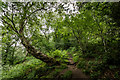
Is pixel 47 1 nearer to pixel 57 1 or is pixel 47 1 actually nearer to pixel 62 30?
pixel 57 1

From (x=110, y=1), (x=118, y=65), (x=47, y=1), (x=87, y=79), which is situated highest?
(x=47, y=1)

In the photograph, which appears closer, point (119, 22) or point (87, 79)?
point (119, 22)

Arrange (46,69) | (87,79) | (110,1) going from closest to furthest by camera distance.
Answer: (110,1)
(87,79)
(46,69)

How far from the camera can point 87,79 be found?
446 cm

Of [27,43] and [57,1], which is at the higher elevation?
[57,1]

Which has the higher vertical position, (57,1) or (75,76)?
(57,1)

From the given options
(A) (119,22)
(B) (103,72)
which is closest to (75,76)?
(B) (103,72)

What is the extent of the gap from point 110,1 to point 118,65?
13.9 feet

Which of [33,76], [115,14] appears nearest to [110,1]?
[115,14]

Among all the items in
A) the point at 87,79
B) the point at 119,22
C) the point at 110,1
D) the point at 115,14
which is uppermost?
the point at 110,1

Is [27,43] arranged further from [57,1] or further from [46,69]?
[57,1]

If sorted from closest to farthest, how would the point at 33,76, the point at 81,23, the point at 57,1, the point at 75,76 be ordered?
the point at 57,1 → the point at 75,76 → the point at 33,76 → the point at 81,23

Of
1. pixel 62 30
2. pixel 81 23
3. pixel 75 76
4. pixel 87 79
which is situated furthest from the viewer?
pixel 62 30

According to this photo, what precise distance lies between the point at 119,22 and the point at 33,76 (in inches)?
271
